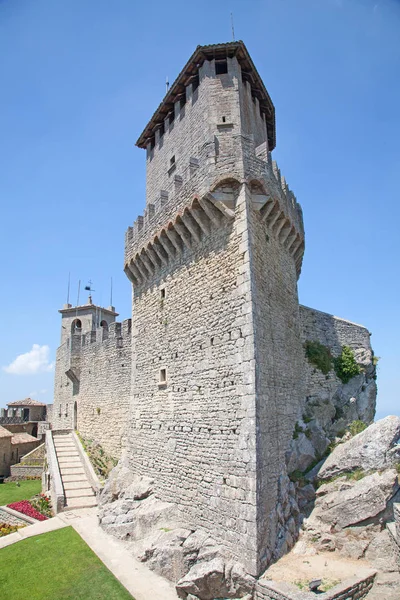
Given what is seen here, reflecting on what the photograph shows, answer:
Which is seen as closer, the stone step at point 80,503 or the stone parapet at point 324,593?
the stone parapet at point 324,593

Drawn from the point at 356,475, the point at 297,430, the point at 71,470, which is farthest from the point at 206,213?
the point at 71,470

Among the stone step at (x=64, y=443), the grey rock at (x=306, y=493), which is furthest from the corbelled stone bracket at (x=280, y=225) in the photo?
the stone step at (x=64, y=443)

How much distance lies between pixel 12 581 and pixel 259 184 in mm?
11592

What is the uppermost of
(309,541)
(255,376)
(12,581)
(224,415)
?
(255,376)

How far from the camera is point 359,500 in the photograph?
9219 millimetres

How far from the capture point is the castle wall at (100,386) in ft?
57.9

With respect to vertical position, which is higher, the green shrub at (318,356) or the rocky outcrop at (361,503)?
the green shrub at (318,356)

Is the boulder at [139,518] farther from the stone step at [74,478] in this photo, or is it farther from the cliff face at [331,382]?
the stone step at [74,478]

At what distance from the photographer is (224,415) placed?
9.40 meters

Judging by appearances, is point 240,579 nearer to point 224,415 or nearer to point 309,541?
point 309,541

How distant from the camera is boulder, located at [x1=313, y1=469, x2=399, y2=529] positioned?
901 centimetres

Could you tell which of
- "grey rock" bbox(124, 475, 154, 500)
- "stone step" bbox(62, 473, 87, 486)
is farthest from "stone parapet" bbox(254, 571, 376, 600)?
"stone step" bbox(62, 473, 87, 486)

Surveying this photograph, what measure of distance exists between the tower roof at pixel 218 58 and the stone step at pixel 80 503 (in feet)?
47.9

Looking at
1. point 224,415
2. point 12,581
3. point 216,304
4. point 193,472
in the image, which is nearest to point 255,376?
point 224,415
